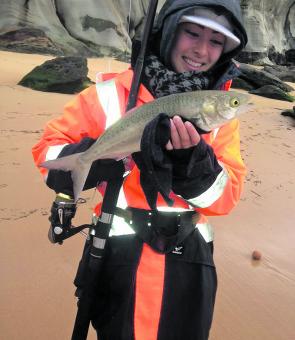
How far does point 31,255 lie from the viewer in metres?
3.44

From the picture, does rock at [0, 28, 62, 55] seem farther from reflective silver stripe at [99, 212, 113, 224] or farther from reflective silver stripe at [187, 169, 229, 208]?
reflective silver stripe at [187, 169, 229, 208]

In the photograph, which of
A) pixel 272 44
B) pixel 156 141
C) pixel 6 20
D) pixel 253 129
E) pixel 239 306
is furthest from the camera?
pixel 272 44

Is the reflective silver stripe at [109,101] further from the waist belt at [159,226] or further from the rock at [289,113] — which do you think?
the rock at [289,113]

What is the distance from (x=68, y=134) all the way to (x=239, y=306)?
2.14 meters

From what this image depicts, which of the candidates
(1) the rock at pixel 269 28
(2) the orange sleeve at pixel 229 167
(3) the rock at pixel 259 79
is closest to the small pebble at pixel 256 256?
(2) the orange sleeve at pixel 229 167

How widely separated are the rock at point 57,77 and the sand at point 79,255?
2.63 m

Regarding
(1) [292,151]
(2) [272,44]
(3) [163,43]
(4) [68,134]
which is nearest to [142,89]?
(3) [163,43]

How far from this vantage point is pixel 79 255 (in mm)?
3559

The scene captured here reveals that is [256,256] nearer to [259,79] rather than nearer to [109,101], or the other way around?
[109,101]

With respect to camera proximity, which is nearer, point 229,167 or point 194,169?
point 194,169

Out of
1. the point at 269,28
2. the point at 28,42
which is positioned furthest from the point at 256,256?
the point at 269,28

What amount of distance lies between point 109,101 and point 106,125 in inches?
5.1

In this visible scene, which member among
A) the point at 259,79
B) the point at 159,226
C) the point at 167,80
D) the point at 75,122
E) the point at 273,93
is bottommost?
the point at 259,79

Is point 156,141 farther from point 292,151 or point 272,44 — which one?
point 272,44
